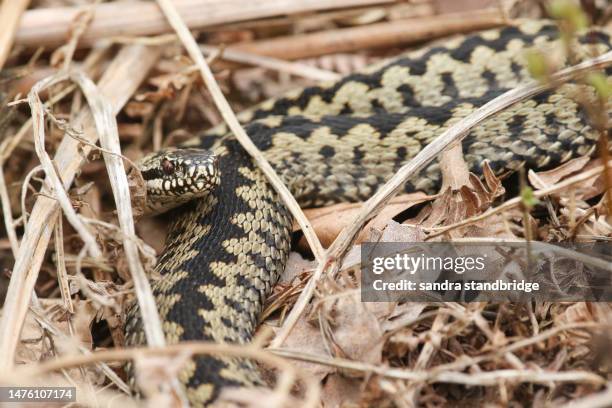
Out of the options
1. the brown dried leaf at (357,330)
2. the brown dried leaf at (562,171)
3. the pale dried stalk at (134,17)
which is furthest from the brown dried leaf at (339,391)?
the pale dried stalk at (134,17)

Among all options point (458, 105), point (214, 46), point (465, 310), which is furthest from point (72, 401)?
point (214, 46)

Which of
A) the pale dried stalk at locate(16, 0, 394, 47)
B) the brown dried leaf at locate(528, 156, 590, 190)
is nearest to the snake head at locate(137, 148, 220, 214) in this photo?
the pale dried stalk at locate(16, 0, 394, 47)

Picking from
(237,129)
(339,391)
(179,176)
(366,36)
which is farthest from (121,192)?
(366,36)

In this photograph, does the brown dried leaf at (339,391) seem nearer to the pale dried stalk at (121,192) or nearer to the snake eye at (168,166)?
the pale dried stalk at (121,192)

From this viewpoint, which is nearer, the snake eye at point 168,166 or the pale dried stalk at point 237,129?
the pale dried stalk at point 237,129

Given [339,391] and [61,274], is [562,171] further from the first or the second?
[61,274]

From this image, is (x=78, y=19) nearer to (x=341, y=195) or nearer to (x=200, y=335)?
(x=341, y=195)

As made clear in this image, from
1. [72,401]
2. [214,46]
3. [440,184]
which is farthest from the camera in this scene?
[214,46]
